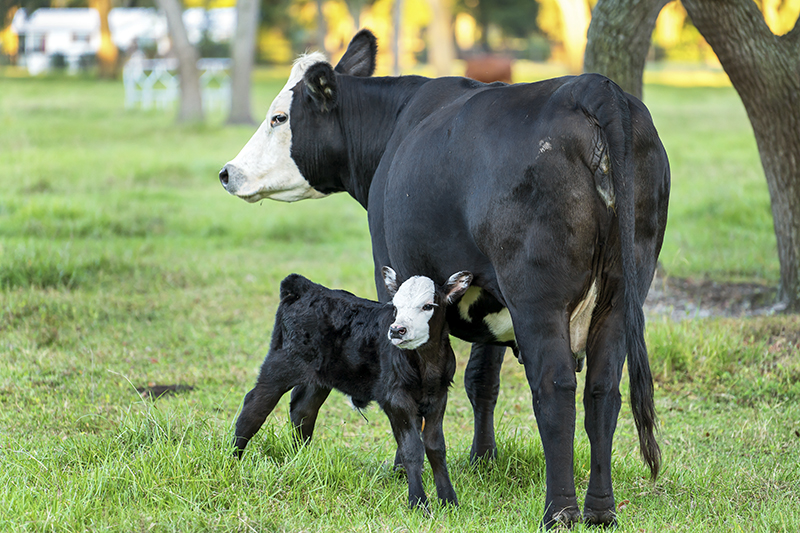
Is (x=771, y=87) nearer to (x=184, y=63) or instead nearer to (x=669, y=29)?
(x=184, y=63)

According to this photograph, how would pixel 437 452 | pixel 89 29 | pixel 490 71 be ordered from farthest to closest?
pixel 89 29 → pixel 490 71 → pixel 437 452

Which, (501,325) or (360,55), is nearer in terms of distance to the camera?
(501,325)

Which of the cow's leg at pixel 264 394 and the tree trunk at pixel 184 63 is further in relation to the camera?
the tree trunk at pixel 184 63

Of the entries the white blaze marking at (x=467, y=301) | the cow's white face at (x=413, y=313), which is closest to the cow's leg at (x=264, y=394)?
the cow's white face at (x=413, y=313)

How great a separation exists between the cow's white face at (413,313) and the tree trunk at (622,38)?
3.92m

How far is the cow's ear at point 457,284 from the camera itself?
11.9 feet

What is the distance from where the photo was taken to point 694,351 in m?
5.91

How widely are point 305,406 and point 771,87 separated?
439cm

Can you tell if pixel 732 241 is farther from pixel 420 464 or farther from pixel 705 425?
pixel 420 464

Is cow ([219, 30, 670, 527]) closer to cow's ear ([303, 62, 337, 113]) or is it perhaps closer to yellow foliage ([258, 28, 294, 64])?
cow's ear ([303, 62, 337, 113])

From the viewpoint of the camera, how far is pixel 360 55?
518cm

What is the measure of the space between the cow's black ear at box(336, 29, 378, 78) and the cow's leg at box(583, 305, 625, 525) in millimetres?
2311

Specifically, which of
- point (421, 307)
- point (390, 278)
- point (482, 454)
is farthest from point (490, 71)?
point (421, 307)

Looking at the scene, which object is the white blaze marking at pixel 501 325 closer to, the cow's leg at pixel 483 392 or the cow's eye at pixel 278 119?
the cow's leg at pixel 483 392
